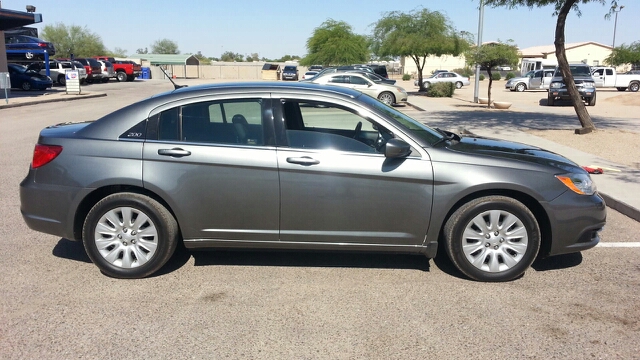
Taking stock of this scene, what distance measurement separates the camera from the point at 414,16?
1550 inches

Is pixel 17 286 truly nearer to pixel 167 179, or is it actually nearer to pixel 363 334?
pixel 167 179

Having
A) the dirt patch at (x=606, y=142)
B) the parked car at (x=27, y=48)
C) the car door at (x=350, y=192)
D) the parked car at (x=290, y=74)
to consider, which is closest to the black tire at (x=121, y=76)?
the parked car at (x=27, y=48)

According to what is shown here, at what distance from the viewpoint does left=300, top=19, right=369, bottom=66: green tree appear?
52.4m

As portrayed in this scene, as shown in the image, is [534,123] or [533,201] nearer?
[533,201]

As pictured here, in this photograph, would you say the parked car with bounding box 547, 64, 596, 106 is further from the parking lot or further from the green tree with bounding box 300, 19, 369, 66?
the green tree with bounding box 300, 19, 369, 66

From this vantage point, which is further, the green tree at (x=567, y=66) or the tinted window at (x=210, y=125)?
the green tree at (x=567, y=66)

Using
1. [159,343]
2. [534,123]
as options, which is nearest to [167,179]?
[159,343]

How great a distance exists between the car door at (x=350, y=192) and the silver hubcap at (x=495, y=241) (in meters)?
0.42

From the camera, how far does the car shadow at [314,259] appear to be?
5.45 metres

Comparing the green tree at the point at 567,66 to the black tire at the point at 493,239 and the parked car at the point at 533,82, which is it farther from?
the parked car at the point at 533,82

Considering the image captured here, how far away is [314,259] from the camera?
5.61m

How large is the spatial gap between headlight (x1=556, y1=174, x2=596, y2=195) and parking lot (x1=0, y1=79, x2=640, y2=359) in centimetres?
81

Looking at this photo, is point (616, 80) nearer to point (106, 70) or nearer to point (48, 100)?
point (48, 100)

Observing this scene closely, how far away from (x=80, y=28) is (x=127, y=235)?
83721mm
